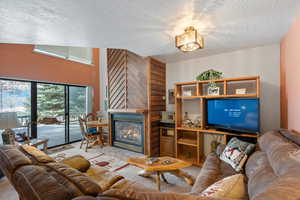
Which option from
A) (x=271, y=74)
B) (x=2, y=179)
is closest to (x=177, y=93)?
(x=271, y=74)

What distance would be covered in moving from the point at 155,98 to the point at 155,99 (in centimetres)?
3

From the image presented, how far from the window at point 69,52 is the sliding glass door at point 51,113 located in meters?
0.97

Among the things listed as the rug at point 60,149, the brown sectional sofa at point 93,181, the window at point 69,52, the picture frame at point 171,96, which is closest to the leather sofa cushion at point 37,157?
the brown sectional sofa at point 93,181

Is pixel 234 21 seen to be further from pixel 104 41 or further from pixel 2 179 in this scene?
pixel 2 179

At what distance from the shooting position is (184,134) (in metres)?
3.60

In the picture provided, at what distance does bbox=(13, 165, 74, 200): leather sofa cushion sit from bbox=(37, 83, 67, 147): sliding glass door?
4.02m

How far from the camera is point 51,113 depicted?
4496 millimetres

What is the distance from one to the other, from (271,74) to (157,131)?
9.17 ft

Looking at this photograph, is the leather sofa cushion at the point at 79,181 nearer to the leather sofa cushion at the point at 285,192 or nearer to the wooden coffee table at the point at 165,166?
the leather sofa cushion at the point at 285,192

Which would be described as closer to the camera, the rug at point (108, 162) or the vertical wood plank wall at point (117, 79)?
the rug at point (108, 162)

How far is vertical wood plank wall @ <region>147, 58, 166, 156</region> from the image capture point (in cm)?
364

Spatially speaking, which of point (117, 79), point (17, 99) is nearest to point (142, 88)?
point (117, 79)

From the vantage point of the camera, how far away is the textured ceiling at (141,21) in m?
1.57

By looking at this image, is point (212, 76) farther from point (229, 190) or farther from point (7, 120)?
point (7, 120)
